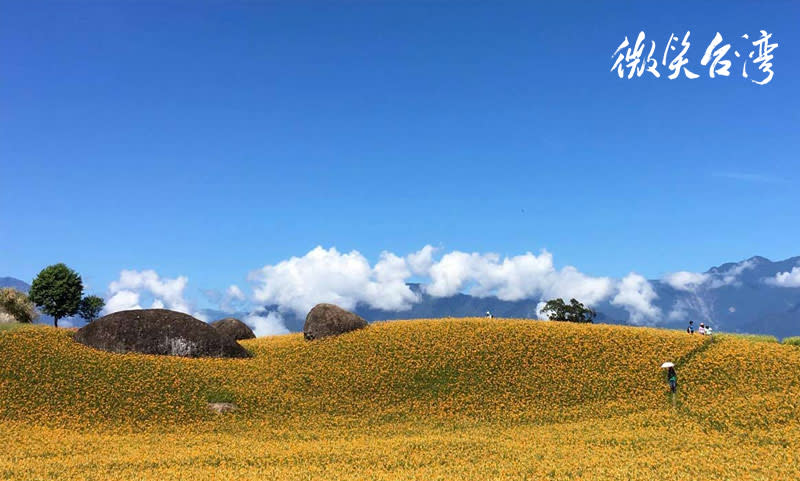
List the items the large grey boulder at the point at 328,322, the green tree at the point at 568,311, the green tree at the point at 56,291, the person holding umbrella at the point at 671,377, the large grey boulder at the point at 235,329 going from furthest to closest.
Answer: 1. the green tree at the point at 568,311
2. the green tree at the point at 56,291
3. the large grey boulder at the point at 235,329
4. the large grey boulder at the point at 328,322
5. the person holding umbrella at the point at 671,377

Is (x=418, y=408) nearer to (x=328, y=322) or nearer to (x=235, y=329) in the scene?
(x=328, y=322)

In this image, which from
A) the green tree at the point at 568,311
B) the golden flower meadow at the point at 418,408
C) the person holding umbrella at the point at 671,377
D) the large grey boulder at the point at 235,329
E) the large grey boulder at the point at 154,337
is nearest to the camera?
the golden flower meadow at the point at 418,408

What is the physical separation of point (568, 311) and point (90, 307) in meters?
103

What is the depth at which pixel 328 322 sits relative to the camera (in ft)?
195

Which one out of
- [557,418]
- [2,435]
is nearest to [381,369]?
[557,418]

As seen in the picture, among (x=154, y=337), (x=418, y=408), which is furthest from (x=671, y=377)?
(x=154, y=337)

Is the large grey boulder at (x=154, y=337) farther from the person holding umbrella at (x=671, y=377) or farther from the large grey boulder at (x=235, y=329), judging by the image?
the person holding umbrella at (x=671, y=377)

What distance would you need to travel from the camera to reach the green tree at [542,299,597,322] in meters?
118

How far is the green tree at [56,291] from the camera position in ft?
325

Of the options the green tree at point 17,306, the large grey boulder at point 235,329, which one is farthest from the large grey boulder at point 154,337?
the green tree at point 17,306

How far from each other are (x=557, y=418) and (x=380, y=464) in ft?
Answer: 56.6

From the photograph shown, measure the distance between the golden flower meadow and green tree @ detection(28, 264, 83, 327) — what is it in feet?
164

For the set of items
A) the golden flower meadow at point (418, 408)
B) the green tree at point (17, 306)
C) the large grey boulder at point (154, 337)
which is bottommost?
the golden flower meadow at point (418, 408)

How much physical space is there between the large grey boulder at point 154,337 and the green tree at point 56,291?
173 ft
